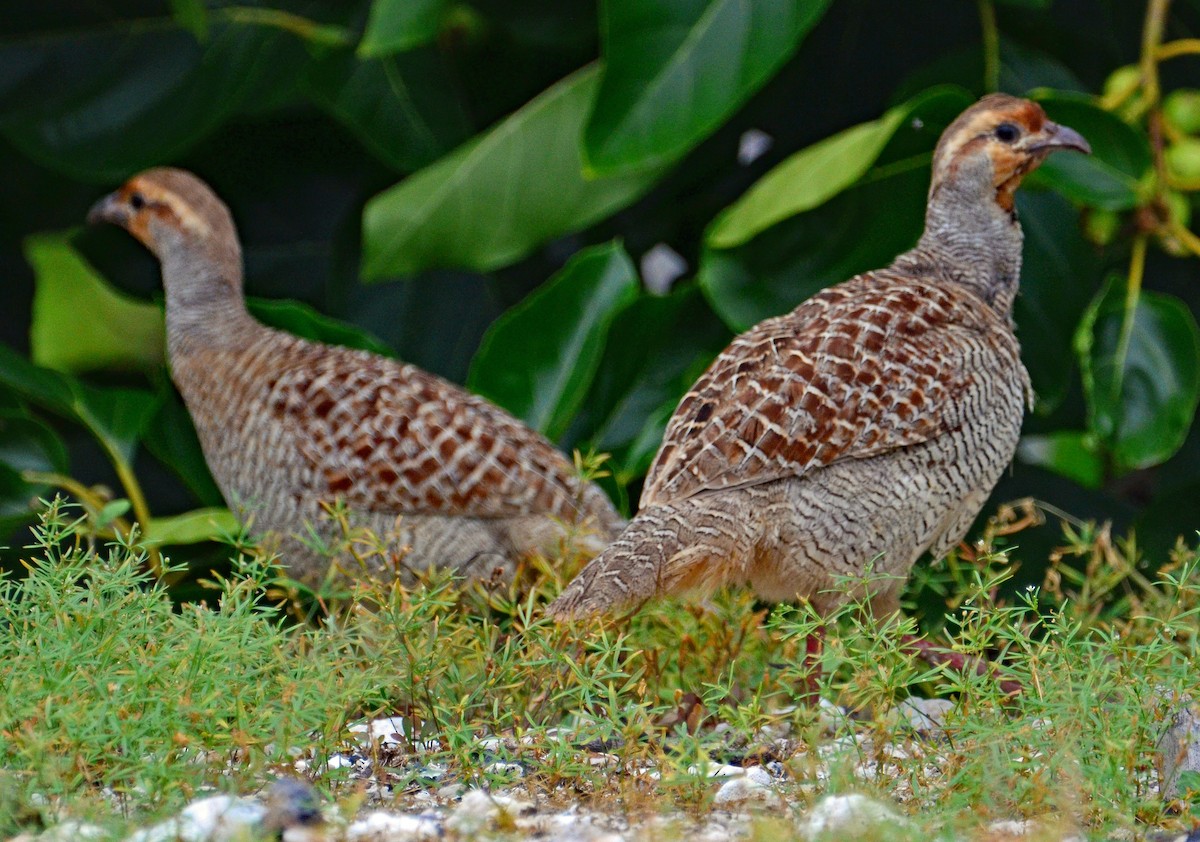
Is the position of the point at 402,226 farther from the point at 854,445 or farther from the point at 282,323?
the point at 854,445

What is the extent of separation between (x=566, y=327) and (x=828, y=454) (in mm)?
1077

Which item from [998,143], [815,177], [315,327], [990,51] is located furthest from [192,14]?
[990,51]

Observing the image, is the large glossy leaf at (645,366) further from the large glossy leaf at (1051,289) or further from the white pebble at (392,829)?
the white pebble at (392,829)

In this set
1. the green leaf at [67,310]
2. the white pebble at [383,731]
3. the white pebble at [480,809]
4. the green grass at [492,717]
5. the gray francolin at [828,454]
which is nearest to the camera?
the white pebble at [480,809]

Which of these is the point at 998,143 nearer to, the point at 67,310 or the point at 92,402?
the point at 92,402

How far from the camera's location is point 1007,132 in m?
3.55

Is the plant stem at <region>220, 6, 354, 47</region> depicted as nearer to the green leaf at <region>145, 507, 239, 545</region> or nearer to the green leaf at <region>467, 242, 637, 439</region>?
the green leaf at <region>467, 242, 637, 439</region>

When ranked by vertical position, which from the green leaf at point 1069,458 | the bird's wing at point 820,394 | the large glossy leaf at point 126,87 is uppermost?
the large glossy leaf at point 126,87

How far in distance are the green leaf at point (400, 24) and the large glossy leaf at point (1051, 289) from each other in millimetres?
1645

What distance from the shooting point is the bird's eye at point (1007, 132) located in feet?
11.6

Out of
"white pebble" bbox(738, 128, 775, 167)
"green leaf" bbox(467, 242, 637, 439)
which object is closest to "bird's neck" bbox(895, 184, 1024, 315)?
"green leaf" bbox(467, 242, 637, 439)

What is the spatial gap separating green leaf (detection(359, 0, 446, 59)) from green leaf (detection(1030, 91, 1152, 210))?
4.94 feet

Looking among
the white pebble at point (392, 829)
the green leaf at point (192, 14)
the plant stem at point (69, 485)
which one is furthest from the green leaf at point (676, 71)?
the white pebble at point (392, 829)

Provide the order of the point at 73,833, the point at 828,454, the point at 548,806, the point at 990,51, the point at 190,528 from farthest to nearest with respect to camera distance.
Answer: the point at 990,51 < the point at 190,528 < the point at 828,454 < the point at 548,806 < the point at 73,833
